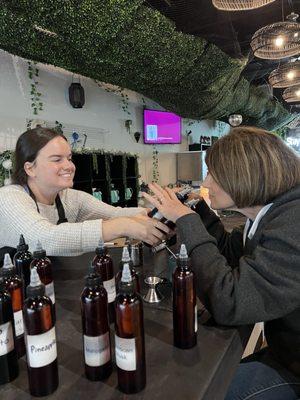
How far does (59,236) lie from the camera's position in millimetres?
1362

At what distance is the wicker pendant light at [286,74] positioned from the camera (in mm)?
3514

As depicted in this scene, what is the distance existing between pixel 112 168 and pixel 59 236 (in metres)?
3.82

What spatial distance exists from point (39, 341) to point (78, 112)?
14.7ft

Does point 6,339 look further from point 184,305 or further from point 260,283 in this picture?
point 260,283

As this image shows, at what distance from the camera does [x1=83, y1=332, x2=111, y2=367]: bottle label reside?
30.6 inches

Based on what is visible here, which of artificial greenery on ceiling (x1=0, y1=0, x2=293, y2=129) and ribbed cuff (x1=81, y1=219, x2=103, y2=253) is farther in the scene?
artificial greenery on ceiling (x1=0, y1=0, x2=293, y2=129)

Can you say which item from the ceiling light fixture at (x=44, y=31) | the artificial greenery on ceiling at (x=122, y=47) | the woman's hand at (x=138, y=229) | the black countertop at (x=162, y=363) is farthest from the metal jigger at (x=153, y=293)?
the ceiling light fixture at (x=44, y=31)

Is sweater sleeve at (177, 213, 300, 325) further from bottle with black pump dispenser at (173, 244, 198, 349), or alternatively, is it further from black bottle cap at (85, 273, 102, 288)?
black bottle cap at (85, 273, 102, 288)

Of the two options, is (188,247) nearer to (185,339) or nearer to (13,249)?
(185,339)

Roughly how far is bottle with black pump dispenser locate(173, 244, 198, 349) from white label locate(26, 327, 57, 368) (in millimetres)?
358

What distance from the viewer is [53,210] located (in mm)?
1899

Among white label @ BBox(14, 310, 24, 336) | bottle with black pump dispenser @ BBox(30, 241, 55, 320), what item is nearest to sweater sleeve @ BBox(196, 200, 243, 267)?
bottle with black pump dispenser @ BBox(30, 241, 55, 320)

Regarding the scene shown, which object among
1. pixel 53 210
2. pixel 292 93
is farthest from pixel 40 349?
pixel 292 93

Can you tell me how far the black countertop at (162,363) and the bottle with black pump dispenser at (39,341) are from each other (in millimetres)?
36
